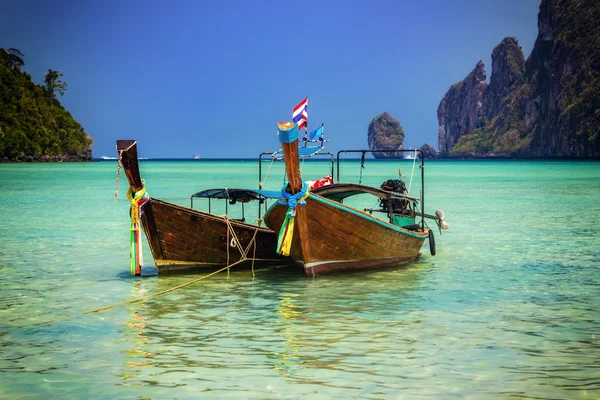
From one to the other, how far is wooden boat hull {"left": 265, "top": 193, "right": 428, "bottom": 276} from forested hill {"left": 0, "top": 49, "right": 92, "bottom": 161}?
98.6 metres

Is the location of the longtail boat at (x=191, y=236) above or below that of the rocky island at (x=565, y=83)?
below

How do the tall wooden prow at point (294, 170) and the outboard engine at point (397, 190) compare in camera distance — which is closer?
the tall wooden prow at point (294, 170)

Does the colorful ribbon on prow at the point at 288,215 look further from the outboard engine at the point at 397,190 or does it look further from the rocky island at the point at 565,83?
the rocky island at the point at 565,83

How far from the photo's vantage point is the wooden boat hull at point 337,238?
13430 mm

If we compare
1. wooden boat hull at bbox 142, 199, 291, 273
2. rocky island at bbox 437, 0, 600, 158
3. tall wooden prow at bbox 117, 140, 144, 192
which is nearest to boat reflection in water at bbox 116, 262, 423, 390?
wooden boat hull at bbox 142, 199, 291, 273

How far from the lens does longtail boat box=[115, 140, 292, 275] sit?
1359 centimetres

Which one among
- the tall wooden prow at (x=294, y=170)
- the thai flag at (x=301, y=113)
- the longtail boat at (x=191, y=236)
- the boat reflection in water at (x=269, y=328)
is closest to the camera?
the boat reflection in water at (x=269, y=328)

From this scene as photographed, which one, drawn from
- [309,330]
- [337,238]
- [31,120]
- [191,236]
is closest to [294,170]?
[337,238]

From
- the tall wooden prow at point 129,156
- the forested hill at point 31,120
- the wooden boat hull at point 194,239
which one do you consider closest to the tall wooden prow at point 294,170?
the wooden boat hull at point 194,239

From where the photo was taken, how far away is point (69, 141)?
132m

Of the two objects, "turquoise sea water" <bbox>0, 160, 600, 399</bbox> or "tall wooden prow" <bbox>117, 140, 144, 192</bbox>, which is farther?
"tall wooden prow" <bbox>117, 140, 144, 192</bbox>

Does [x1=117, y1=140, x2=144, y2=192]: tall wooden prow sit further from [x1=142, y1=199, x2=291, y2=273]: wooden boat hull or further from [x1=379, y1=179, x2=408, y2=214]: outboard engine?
[x1=379, y1=179, x2=408, y2=214]: outboard engine

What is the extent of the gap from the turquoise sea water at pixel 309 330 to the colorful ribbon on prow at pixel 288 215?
77 cm

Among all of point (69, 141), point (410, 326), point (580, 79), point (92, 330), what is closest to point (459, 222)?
point (410, 326)
